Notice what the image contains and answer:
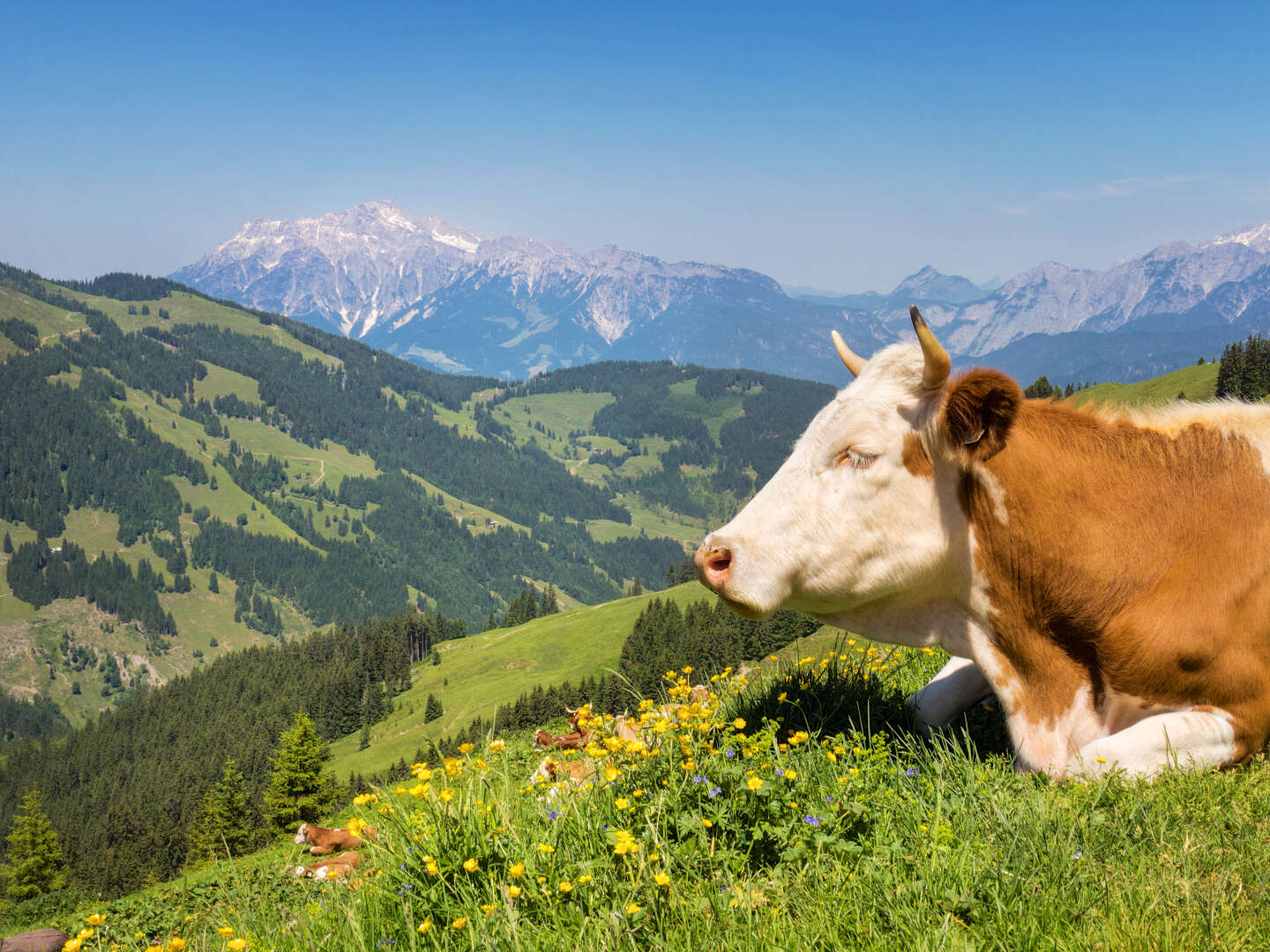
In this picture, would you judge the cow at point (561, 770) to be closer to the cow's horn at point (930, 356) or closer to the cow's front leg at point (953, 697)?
the cow's front leg at point (953, 697)

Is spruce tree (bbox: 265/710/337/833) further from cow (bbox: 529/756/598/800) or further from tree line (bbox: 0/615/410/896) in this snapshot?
tree line (bbox: 0/615/410/896)

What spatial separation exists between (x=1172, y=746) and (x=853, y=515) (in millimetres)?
1896

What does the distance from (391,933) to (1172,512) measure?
431cm

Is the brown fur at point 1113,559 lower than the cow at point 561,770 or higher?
higher

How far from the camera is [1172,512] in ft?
14.0

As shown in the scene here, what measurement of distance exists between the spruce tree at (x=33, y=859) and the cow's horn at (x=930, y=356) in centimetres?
10425

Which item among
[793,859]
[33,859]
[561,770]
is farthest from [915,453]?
[33,859]

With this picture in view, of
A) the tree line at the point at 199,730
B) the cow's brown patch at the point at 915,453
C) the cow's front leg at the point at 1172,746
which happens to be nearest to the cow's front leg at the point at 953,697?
the cow's front leg at the point at 1172,746

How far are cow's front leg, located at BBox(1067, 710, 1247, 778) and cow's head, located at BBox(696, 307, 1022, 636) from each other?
1080mm

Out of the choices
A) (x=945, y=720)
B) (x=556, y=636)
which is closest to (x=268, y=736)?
(x=556, y=636)

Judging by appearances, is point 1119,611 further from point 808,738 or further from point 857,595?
point 808,738

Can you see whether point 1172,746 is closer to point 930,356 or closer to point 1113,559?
point 1113,559

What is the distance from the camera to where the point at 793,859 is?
11.2ft

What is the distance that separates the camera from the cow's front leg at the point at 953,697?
200 inches
